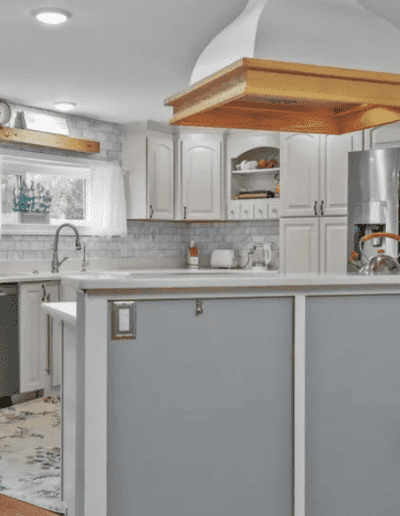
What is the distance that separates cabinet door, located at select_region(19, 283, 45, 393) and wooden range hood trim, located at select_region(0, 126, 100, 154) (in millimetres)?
1282

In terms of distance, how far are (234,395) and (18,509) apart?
1.30 metres

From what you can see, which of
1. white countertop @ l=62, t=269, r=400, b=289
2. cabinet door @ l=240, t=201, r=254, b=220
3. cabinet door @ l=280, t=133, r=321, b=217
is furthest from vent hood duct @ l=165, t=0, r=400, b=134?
cabinet door @ l=240, t=201, r=254, b=220

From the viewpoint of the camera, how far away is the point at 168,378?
2107mm

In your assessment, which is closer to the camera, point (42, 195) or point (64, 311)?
point (64, 311)

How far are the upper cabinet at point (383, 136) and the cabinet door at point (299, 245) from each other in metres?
0.83

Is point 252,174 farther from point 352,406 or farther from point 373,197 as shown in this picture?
point 352,406

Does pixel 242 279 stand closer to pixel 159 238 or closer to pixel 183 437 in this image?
pixel 183 437

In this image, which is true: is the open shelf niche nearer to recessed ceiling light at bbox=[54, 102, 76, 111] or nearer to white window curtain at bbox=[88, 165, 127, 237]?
white window curtain at bbox=[88, 165, 127, 237]

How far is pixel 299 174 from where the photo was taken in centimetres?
536

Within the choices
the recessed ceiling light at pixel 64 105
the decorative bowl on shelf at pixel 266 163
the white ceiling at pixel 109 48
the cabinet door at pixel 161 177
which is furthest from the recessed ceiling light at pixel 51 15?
the decorative bowl on shelf at pixel 266 163

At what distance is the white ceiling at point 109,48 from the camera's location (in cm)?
322

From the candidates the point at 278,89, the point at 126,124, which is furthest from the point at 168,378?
the point at 126,124

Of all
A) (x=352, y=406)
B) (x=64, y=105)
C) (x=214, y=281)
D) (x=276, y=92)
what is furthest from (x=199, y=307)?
(x=64, y=105)

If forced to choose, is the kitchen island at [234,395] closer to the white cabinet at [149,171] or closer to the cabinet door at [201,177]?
the white cabinet at [149,171]
